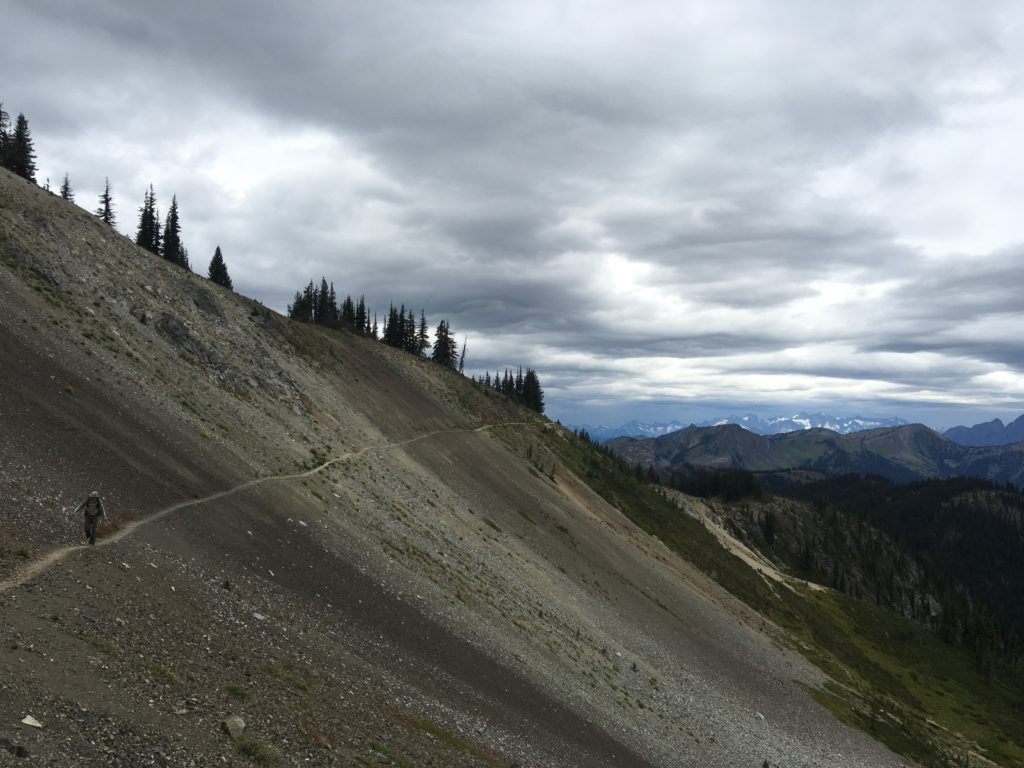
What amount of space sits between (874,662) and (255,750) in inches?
4266

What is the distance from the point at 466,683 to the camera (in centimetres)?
2752

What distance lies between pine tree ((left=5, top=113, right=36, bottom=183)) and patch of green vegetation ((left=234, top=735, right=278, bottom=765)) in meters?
105

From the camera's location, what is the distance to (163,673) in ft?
52.8

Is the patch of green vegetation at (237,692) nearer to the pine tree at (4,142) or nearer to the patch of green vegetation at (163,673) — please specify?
the patch of green vegetation at (163,673)

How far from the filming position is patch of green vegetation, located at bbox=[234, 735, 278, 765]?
14469 mm

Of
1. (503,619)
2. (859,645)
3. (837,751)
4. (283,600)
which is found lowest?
(859,645)

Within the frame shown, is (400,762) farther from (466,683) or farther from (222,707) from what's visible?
(466,683)

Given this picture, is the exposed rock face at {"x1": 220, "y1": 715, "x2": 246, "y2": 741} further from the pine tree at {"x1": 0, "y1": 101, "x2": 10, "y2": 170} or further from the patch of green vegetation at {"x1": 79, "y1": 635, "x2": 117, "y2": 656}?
the pine tree at {"x1": 0, "y1": 101, "x2": 10, "y2": 170}

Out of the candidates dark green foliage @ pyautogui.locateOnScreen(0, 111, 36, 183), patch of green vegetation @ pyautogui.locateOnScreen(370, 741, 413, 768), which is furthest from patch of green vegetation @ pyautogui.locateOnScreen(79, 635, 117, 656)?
dark green foliage @ pyautogui.locateOnScreen(0, 111, 36, 183)

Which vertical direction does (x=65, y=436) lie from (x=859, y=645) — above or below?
above

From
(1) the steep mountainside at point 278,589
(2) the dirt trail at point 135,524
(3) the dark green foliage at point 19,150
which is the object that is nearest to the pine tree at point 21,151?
(3) the dark green foliage at point 19,150

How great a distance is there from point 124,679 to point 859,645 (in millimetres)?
121341

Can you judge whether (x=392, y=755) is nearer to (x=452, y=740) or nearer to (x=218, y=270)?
(x=452, y=740)

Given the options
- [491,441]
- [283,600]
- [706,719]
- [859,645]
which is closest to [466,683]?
[283,600]
